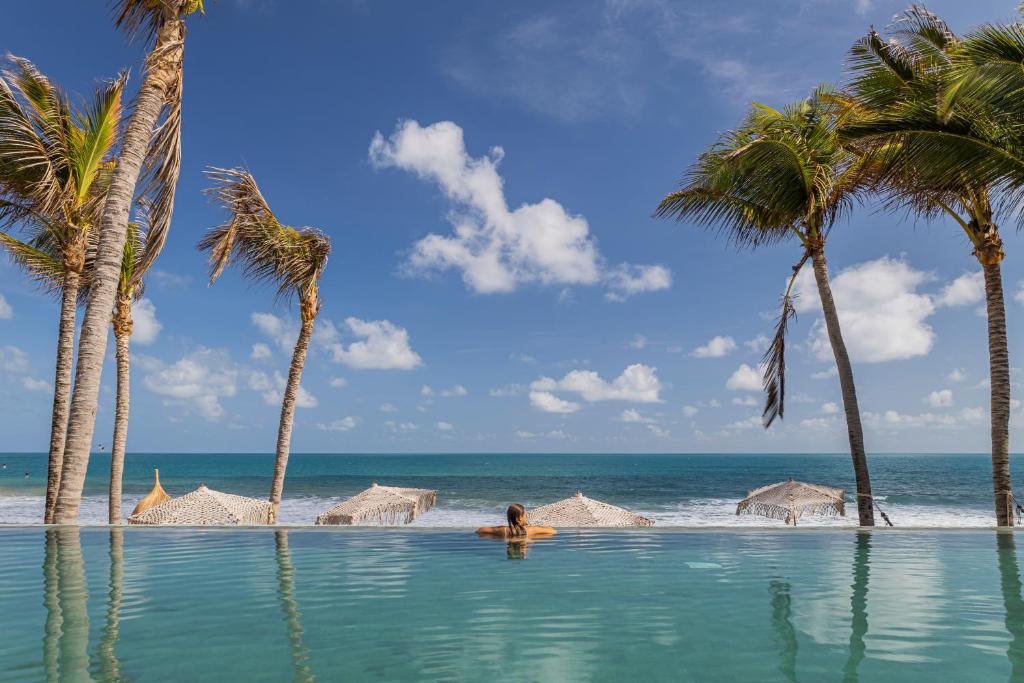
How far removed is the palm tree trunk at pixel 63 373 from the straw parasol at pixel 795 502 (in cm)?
1765

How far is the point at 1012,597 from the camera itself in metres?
6.08

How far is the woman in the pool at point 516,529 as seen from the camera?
377 inches

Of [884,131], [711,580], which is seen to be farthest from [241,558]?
[884,131]

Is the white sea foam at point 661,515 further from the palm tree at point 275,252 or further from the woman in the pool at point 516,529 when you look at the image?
the woman in the pool at point 516,529

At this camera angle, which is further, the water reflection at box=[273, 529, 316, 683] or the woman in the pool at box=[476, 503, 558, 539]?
the woman in the pool at box=[476, 503, 558, 539]

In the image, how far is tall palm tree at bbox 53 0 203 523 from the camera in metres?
9.14

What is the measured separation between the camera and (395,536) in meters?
10.1

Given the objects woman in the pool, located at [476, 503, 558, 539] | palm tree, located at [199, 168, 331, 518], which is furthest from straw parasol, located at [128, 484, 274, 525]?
woman in the pool, located at [476, 503, 558, 539]

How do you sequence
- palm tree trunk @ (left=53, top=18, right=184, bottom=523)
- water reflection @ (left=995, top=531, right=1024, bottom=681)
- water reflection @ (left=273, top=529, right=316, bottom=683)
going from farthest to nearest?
palm tree trunk @ (left=53, top=18, right=184, bottom=523), water reflection @ (left=995, top=531, right=1024, bottom=681), water reflection @ (left=273, top=529, right=316, bottom=683)

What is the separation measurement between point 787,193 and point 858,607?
1055 cm

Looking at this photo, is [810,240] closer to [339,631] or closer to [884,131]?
[884,131]

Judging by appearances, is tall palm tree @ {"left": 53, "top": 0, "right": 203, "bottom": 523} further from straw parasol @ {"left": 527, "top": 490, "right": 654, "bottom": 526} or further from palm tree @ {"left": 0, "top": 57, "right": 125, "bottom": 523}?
straw parasol @ {"left": 527, "top": 490, "right": 654, "bottom": 526}

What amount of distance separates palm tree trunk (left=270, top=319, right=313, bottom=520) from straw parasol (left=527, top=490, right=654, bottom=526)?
640 centimetres

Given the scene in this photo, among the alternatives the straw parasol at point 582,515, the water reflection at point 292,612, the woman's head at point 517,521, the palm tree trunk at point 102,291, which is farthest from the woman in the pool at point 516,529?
the palm tree trunk at point 102,291
